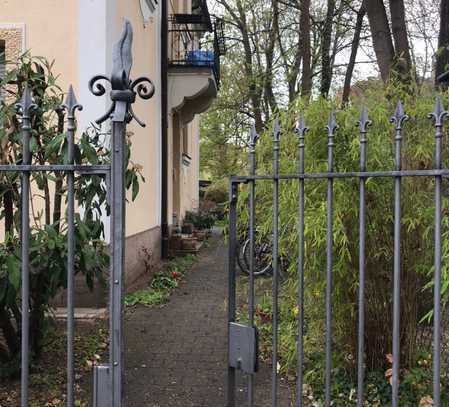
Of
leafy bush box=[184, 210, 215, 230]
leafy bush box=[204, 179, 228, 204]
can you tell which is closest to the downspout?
leafy bush box=[184, 210, 215, 230]

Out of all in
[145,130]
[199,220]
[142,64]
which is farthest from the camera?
[199,220]

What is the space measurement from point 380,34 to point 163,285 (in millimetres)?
4408

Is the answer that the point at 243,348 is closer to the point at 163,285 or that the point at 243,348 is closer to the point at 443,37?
the point at 163,285

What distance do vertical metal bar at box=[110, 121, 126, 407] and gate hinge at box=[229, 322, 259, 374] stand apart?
0.67 m

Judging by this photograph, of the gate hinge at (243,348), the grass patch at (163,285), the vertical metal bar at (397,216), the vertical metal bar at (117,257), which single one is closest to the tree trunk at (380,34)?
the grass patch at (163,285)

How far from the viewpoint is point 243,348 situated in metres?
2.63

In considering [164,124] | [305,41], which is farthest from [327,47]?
[164,124]

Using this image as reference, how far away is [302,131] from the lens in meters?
2.31

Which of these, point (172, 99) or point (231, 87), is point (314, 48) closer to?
point (231, 87)

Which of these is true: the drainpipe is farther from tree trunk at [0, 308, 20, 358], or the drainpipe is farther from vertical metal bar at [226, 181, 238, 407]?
vertical metal bar at [226, 181, 238, 407]

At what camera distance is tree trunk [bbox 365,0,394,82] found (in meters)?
6.45

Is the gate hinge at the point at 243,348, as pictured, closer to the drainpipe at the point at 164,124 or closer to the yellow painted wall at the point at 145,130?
the yellow painted wall at the point at 145,130

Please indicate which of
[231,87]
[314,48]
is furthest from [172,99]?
[231,87]

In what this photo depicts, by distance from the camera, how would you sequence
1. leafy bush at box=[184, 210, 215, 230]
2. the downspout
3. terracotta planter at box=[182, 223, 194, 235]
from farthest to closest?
leafy bush at box=[184, 210, 215, 230], terracotta planter at box=[182, 223, 194, 235], the downspout
